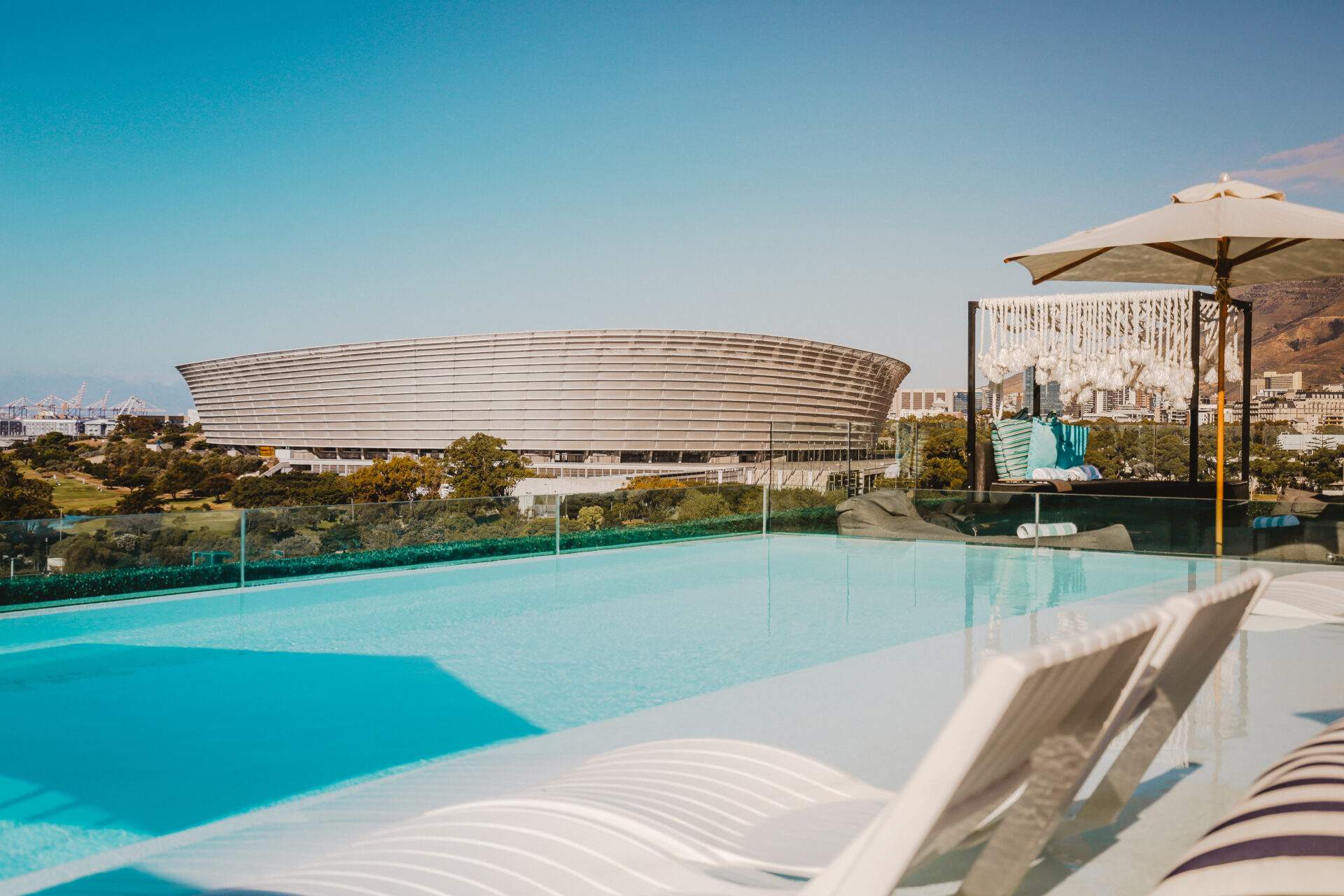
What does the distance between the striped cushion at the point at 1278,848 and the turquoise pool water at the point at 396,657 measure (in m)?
2.82

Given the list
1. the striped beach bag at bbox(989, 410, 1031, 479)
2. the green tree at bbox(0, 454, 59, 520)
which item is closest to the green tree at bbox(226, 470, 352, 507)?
the green tree at bbox(0, 454, 59, 520)

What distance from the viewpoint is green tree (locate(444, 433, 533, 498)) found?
46.2m

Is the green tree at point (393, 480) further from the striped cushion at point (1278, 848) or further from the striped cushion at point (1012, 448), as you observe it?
the striped cushion at point (1278, 848)

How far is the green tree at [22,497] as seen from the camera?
1363 inches

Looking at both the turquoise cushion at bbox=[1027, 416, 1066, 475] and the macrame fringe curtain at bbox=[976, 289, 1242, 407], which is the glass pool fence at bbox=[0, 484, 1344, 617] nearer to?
the turquoise cushion at bbox=[1027, 416, 1066, 475]

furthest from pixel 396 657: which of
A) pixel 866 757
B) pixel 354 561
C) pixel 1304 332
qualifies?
pixel 1304 332

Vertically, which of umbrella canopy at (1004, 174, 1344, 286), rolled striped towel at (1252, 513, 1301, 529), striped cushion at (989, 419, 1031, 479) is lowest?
rolled striped towel at (1252, 513, 1301, 529)

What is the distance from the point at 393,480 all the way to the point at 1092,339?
1629 inches

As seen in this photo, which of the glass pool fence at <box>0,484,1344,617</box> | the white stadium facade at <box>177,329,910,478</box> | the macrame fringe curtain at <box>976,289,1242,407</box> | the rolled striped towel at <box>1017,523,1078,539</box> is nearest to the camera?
the glass pool fence at <box>0,484,1344,617</box>

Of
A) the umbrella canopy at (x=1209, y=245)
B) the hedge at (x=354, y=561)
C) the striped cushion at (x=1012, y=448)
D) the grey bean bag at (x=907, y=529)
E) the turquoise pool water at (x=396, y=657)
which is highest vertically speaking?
the umbrella canopy at (x=1209, y=245)

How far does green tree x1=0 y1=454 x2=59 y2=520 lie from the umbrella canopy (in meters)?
36.0

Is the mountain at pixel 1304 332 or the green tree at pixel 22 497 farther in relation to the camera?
the green tree at pixel 22 497

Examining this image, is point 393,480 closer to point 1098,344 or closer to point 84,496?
point 84,496

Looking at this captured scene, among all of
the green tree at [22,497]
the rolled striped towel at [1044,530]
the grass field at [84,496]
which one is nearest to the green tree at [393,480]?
the grass field at [84,496]
